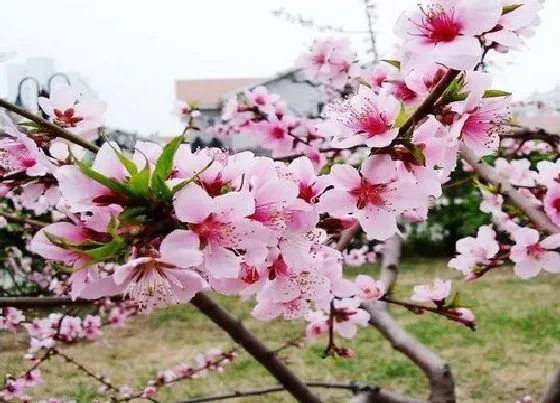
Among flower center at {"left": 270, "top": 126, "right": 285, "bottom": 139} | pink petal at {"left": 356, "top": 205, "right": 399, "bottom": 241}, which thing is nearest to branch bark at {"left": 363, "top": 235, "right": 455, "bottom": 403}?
flower center at {"left": 270, "top": 126, "right": 285, "bottom": 139}

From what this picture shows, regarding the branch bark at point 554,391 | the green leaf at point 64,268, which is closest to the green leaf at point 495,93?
the green leaf at point 64,268

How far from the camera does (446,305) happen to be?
1.62m

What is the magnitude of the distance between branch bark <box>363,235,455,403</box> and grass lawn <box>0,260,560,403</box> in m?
1.72

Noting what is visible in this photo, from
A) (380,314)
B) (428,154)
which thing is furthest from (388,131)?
(380,314)

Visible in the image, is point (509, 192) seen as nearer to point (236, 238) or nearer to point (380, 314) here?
point (380, 314)

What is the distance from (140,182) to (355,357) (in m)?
4.78

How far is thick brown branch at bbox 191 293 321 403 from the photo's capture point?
1612mm

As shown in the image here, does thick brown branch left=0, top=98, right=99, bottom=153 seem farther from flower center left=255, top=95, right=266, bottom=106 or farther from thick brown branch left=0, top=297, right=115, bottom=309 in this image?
flower center left=255, top=95, right=266, bottom=106

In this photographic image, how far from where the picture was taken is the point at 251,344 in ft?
5.77

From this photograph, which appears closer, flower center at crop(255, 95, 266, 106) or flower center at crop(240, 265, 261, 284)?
flower center at crop(240, 265, 261, 284)

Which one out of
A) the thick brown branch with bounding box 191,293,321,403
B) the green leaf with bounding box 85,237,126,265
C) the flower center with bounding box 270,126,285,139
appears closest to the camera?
the green leaf with bounding box 85,237,126,265

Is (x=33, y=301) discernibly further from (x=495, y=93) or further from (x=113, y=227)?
(x=495, y=93)

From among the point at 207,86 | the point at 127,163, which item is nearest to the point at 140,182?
the point at 127,163

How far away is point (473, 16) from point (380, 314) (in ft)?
5.60
